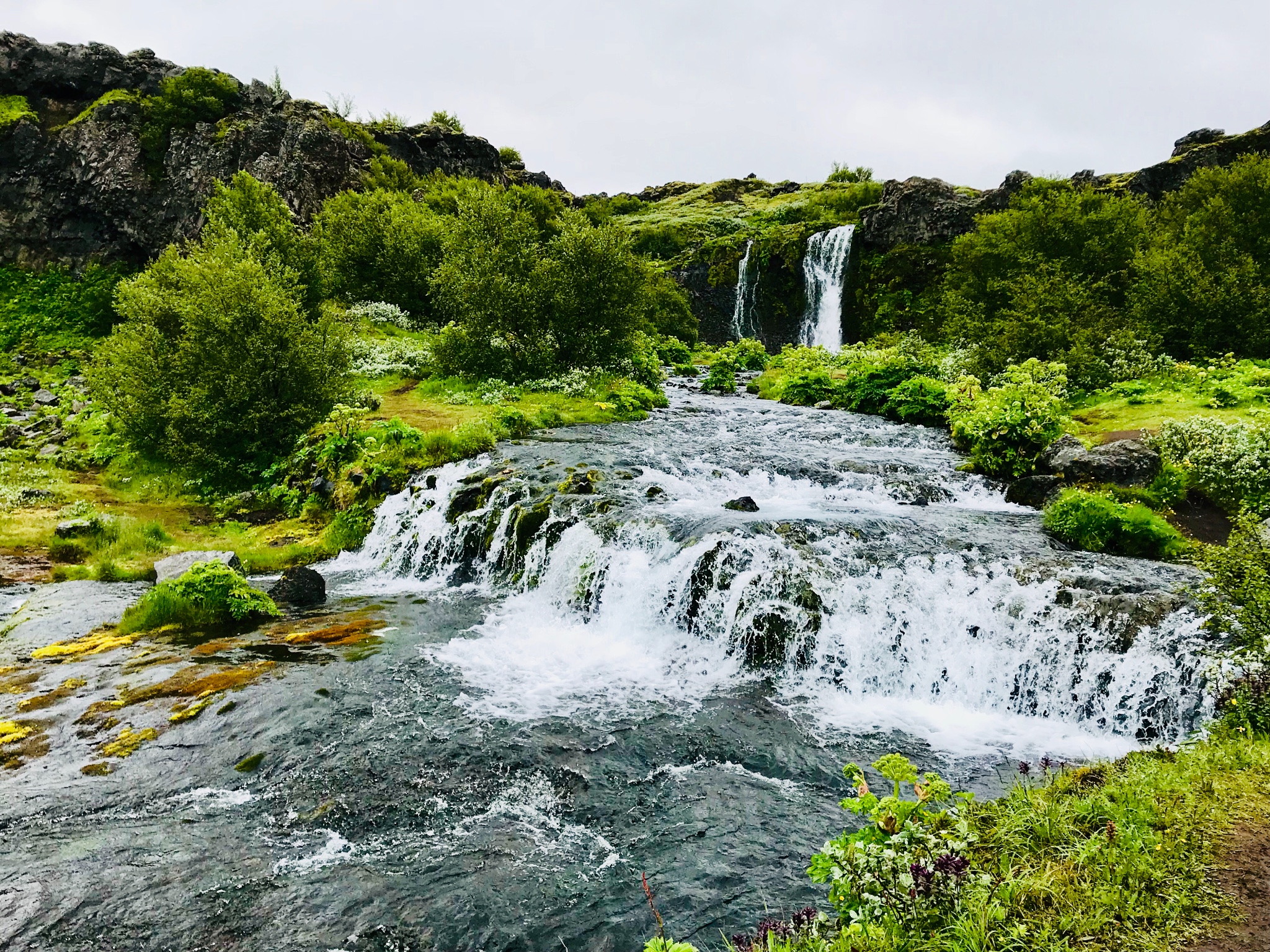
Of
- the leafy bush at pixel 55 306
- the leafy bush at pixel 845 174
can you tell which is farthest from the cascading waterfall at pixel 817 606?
the leafy bush at pixel 845 174

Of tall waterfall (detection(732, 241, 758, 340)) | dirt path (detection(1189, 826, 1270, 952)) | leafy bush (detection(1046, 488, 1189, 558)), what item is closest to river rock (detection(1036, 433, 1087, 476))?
leafy bush (detection(1046, 488, 1189, 558))

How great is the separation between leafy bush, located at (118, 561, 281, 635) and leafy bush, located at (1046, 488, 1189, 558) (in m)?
15.6

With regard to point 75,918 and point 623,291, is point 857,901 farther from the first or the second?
point 623,291

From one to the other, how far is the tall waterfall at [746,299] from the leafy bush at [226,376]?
4289cm

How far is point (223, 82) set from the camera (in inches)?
2068

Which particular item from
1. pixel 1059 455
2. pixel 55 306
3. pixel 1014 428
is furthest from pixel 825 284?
pixel 55 306

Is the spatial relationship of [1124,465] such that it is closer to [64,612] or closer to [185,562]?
[185,562]

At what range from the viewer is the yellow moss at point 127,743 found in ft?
24.8

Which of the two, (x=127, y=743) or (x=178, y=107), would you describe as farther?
(x=178, y=107)

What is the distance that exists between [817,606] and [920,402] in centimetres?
1805

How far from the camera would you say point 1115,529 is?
12.3 metres

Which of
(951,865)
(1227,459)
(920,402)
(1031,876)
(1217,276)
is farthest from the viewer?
(920,402)

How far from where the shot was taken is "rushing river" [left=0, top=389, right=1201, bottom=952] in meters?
5.46

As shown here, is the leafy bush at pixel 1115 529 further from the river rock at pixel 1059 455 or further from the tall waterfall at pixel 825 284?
the tall waterfall at pixel 825 284
